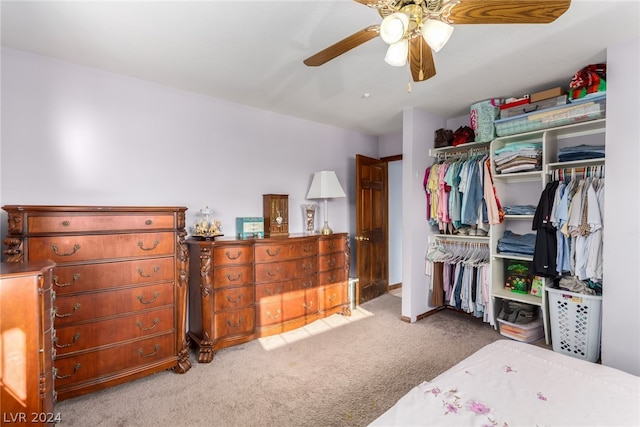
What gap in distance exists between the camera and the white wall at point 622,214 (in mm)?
2121

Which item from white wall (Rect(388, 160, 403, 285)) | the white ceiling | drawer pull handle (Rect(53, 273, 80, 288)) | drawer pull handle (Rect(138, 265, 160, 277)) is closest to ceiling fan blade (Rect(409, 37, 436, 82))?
the white ceiling

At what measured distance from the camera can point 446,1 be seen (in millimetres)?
1232

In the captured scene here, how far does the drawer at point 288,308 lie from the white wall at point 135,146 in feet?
2.96

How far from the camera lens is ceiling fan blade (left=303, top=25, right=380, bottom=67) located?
4.50ft

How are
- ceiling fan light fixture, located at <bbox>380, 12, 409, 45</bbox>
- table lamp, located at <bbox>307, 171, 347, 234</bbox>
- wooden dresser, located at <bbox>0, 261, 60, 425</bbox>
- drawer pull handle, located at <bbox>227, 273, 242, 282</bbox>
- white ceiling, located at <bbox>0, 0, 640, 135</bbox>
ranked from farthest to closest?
1. table lamp, located at <bbox>307, 171, 347, 234</bbox>
2. drawer pull handle, located at <bbox>227, 273, 242, 282</bbox>
3. white ceiling, located at <bbox>0, 0, 640, 135</bbox>
4. wooden dresser, located at <bbox>0, 261, 60, 425</bbox>
5. ceiling fan light fixture, located at <bbox>380, 12, 409, 45</bbox>

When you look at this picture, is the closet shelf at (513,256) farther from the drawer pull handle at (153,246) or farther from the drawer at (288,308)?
the drawer pull handle at (153,246)

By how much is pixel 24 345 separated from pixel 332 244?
8.88 feet

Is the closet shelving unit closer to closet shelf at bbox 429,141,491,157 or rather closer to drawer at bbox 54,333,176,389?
closet shelf at bbox 429,141,491,157

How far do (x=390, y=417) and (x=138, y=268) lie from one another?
2.02 meters

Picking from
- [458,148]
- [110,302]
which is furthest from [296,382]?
[458,148]

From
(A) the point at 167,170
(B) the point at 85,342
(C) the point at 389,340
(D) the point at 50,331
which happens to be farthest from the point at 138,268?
(C) the point at 389,340

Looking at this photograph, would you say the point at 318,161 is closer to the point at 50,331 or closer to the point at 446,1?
the point at 446,1

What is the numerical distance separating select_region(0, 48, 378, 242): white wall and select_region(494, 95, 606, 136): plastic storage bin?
7.42 ft

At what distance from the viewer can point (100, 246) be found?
6.90ft
